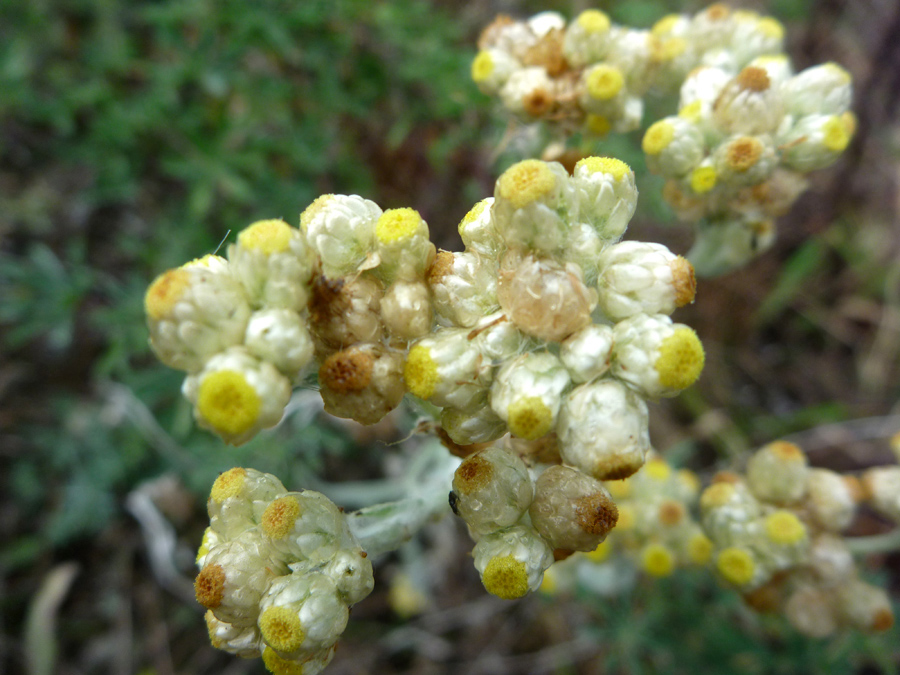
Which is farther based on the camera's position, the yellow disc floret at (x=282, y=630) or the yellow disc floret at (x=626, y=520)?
the yellow disc floret at (x=626, y=520)

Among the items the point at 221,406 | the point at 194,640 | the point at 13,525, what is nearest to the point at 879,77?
the point at 221,406

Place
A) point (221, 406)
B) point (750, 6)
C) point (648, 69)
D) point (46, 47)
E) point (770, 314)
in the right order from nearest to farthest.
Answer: point (221, 406), point (648, 69), point (46, 47), point (770, 314), point (750, 6)

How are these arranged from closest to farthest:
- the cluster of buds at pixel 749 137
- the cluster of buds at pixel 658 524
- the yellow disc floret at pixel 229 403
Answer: the yellow disc floret at pixel 229 403 → the cluster of buds at pixel 749 137 → the cluster of buds at pixel 658 524

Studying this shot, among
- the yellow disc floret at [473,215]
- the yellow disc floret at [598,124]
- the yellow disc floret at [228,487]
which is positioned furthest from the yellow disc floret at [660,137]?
the yellow disc floret at [228,487]

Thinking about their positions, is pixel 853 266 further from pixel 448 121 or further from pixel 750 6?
pixel 448 121

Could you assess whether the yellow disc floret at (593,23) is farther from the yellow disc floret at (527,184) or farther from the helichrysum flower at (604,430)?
the helichrysum flower at (604,430)

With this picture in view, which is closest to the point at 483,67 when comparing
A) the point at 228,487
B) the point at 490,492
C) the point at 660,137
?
the point at 660,137
